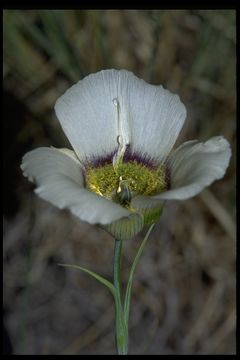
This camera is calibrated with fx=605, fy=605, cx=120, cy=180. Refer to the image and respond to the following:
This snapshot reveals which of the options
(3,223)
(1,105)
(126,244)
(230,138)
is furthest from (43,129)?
(230,138)

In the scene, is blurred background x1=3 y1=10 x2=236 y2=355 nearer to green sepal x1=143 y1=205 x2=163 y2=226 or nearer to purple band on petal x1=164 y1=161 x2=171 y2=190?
purple band on petal x1=164 y1=161 x2=171 y2=190

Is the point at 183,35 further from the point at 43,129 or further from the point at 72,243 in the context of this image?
the point at 72,243

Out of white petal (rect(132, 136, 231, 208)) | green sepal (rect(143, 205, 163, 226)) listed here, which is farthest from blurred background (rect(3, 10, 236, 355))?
green sepal (rect(143, 205, 163, 226))

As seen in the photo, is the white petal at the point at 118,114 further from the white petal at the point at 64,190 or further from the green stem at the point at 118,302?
the green stem at the point at 118,302

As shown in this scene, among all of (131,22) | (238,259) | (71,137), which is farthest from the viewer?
(131,22)

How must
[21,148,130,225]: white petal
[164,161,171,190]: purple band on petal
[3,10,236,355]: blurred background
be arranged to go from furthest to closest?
[3,10,236,355]: blurred background → [164,161,171,190]: purple band on petal → [21,148,130,225]: white petal

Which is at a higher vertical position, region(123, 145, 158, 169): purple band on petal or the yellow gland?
region(123, 145, 158, 169): purple band on petal
